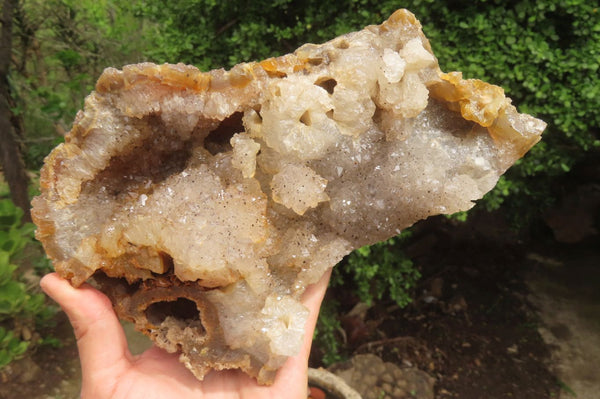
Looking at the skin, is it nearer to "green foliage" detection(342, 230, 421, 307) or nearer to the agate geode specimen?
the agate geode specimen

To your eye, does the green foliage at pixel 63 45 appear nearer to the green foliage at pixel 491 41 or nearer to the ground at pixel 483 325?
the green foliage at pixel 491 41

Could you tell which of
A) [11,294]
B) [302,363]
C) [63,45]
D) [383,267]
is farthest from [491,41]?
[63,45]

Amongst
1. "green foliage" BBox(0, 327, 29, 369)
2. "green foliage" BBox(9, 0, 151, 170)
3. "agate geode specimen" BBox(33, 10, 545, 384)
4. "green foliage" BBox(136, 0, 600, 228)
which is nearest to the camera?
"agate geode specimen" BBox(33, 10, 545, 384)

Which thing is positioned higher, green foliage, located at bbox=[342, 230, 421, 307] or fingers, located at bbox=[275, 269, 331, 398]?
fingers, located at bbox=[275, 269, 331, 398]

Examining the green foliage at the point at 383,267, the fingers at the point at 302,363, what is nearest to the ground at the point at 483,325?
the green foliage at the point at 383,267

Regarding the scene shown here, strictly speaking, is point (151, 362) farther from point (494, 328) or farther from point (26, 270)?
point (26, 270)

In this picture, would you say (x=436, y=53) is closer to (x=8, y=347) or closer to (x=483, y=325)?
(x=483, y=325)

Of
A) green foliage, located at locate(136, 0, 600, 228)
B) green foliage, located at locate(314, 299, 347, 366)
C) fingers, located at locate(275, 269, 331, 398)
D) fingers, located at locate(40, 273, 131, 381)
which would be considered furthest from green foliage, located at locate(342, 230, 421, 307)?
fingers, located at locate(40, 273, 131, 381)
